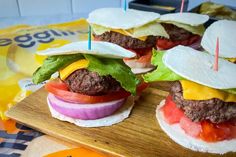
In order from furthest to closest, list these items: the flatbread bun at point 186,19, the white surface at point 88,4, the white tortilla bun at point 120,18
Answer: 1. the white surface at point 88,4
2. the flatbread bun at point 186,19
3. the white tortilla bun at point 120,18

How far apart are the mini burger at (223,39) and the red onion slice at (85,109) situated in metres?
0.74

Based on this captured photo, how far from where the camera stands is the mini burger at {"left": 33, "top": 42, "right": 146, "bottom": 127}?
143 centimetres

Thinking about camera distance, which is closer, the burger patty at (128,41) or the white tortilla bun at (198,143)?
the white tortilla bun at (198,143)

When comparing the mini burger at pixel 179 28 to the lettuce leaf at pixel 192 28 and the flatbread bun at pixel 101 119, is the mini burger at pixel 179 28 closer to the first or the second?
the lettuce leaf at pixel 192 28

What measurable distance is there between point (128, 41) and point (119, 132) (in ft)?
2.63

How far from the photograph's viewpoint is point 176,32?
2250 mm

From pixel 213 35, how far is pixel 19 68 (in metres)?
1.27

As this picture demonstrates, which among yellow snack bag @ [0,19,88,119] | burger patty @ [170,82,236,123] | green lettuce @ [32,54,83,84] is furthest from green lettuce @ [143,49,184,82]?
yellow snack bag @ [0,19,88,119]

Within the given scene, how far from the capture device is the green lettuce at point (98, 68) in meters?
1.41

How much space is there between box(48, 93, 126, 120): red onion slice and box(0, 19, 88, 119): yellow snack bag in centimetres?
30

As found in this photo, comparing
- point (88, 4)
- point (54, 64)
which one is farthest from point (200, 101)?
point (88, 4)

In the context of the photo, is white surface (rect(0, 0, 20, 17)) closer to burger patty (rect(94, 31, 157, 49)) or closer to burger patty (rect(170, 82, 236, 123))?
burger patty (rect(94, 31, 157, 49))

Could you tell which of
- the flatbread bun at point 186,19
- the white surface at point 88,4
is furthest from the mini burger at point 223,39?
the white surface at point 88,4

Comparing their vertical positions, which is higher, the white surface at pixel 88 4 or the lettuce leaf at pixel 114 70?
the lettuce leaf at pixel 114 70
